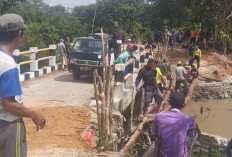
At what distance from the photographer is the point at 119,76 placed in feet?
30.5

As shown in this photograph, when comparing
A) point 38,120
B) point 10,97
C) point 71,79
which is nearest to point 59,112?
point 38,120

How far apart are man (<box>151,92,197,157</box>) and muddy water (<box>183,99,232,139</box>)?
8.63 metres

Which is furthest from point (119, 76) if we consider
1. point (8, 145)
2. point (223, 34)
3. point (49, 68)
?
point (223, 34)

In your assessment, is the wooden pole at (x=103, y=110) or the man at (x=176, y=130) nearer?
the man at (x=176, y=130)

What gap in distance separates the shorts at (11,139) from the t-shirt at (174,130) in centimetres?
168

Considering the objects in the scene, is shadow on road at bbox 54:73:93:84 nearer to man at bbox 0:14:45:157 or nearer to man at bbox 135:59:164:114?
man at bbox 135:59:164:114

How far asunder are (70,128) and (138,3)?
34364 mm

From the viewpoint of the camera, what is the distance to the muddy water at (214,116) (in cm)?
1254

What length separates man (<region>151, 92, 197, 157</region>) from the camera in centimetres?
353

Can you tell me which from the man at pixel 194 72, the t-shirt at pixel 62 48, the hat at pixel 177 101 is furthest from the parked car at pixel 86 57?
the hat at pixel 177 101

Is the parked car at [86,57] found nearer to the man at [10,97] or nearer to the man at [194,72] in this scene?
the man at [194,72]

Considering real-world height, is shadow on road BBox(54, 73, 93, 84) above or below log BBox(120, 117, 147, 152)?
above

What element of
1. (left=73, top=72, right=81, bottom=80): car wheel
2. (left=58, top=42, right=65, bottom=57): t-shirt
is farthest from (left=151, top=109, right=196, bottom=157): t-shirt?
(left=58, top=42, right=65, bottom=57): t-shirt

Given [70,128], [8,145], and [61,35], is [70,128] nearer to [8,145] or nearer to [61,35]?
[8,145]
